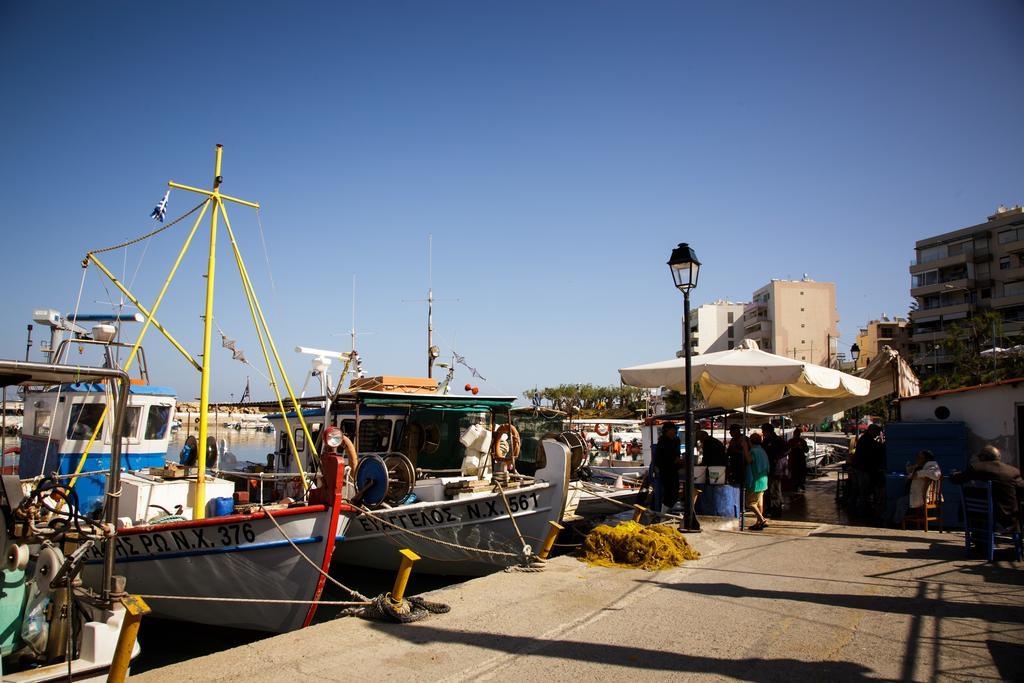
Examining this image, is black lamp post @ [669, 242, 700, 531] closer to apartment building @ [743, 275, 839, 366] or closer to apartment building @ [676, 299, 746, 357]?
apartment building @ [743, 275, 839, 366]

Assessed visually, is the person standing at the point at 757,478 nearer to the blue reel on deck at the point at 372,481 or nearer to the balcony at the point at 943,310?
the blue reel on deck at the point at 372,481

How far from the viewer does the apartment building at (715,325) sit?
96725mm

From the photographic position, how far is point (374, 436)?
472 inches

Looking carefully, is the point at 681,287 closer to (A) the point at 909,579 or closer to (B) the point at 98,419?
(A) the point at 909,579

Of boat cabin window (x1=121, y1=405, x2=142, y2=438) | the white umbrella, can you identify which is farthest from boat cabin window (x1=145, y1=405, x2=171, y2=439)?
the white umbrella

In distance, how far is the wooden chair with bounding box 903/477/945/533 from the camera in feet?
32.4

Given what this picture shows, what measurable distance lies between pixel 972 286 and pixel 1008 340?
9.85 metres

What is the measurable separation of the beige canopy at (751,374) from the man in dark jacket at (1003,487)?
3149 mm

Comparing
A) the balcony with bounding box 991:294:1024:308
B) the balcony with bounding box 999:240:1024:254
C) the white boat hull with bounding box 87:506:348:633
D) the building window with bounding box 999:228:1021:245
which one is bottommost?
the white boat hull with bounding box 87:506:348:633

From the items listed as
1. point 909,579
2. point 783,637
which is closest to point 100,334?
point 783,637

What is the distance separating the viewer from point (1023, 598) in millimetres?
6145

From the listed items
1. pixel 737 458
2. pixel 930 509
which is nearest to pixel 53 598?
pixel 737 458

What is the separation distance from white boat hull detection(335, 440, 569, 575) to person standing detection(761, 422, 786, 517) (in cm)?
408

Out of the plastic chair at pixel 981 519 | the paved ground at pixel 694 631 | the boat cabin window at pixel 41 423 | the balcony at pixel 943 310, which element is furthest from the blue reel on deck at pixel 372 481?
the balcony at pixel 943 310
